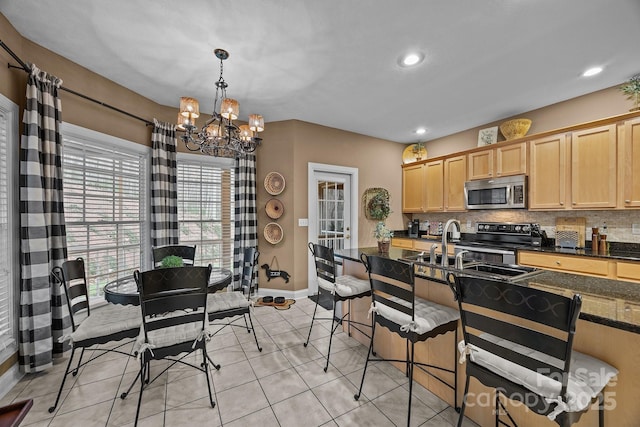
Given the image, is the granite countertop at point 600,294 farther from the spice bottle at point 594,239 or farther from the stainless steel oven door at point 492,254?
the spice bottle at point 594,239

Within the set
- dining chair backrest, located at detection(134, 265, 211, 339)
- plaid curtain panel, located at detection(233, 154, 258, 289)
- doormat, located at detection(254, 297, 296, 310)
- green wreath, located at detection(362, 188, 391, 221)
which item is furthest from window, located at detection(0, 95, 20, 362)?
green wreath, located at detection(362, 188, 391, 221)

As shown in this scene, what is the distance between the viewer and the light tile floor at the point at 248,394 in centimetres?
170

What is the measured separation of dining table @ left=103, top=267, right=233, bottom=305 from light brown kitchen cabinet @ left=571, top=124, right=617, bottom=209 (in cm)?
419

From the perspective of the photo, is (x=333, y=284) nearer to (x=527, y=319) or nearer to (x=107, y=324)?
(x=527, y=319)

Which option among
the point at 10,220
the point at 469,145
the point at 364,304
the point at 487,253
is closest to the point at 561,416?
the point at 364,304

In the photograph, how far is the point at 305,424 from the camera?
1666 millimetres

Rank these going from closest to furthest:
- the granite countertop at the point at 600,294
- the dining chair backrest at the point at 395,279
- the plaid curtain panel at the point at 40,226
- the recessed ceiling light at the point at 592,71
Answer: the granite countertop at the point at 600,294 < the dining chair backrest at the point at 395,279 < the plaid curtain panel at the point at 40,226 < the recessed ceiling light at the point at 592,71

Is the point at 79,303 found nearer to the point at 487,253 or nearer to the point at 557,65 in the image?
the point at 487,253

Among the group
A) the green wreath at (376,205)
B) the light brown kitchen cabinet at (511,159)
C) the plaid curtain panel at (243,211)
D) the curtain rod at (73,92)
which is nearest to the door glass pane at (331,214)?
the green wreath at (376,205)

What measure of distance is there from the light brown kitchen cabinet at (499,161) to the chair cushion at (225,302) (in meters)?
3.94

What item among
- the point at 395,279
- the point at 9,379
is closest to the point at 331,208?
the point at 395,279

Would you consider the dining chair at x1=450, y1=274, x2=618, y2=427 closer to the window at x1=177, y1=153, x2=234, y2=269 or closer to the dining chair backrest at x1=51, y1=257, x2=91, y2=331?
the dining chair backrest at x1=51, y1=257, x2=91, y2=331

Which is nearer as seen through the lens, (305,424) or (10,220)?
(305,424)

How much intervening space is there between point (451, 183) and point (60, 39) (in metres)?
5.23
